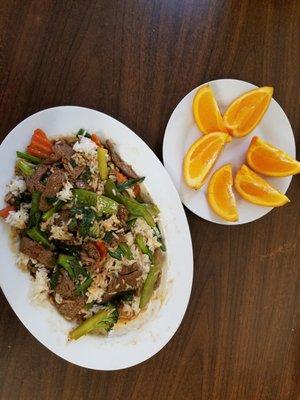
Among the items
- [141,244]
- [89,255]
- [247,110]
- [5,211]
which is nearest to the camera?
[5,211]

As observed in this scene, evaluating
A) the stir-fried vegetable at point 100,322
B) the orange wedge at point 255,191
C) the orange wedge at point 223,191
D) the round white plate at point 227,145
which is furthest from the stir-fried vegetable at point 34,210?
the orange wedge at point 255,191

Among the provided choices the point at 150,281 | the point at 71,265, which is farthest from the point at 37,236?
the point at 150,281

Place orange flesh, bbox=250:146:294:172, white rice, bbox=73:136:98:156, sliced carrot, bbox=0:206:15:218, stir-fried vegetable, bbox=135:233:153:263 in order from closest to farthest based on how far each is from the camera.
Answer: sliced carrot, bbox=0:206:15:218, white rice, bbox=73:136:98:156, stir-fried vegetable, bbox=135:233:153:263, orange flesh, bbox=250:146:294:172

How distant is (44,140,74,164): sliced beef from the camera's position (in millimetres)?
1956

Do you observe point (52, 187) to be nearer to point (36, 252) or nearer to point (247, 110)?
point (36, 252)

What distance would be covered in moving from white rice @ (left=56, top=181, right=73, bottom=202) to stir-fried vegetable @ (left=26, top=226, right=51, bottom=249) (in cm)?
16

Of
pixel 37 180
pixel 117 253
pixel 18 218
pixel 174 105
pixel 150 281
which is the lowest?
pixel 150 281

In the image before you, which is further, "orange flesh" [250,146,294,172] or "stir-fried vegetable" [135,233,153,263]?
"orange flesh" [250,146,294,172]

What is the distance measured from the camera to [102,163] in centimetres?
199

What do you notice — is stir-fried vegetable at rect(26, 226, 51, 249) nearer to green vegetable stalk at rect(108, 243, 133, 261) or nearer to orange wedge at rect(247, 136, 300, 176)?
green vegetable stalk at rect(108, 243, 133, 261)

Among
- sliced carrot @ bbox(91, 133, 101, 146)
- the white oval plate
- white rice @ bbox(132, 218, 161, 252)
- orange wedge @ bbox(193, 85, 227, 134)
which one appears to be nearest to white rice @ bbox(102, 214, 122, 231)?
white rice @ bbox(132, 218, 161, 252)

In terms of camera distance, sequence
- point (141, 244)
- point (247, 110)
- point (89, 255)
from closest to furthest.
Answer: point (89, 255) → point (141, 244) → point (247, 110)

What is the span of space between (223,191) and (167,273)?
44cm

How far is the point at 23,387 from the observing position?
2.13m
